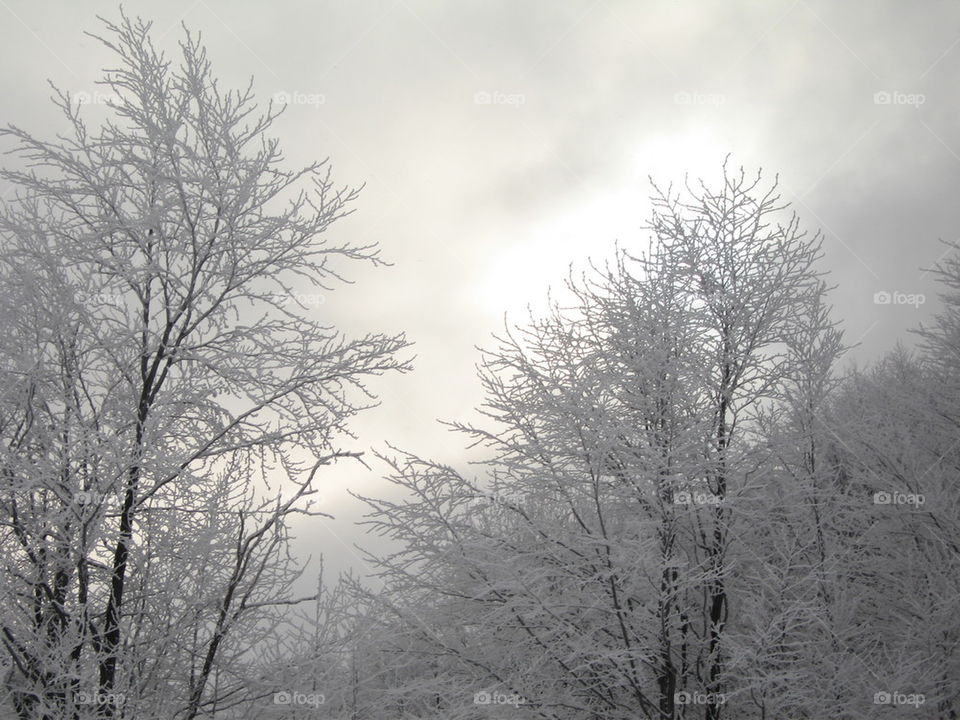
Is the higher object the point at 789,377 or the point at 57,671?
the point at 789,377

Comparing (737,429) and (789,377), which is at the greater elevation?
(789,377)

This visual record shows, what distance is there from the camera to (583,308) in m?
10.1

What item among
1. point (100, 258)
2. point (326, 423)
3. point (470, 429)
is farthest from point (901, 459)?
point (100, 258)

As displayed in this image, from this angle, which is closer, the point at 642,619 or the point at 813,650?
the point at 642,619

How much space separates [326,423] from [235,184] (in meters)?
2.53

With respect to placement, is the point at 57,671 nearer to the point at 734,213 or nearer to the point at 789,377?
the point at 789,377

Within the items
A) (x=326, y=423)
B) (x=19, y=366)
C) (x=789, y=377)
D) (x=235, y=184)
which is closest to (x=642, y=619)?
(x=326, y=423)

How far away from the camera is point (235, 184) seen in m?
6.72

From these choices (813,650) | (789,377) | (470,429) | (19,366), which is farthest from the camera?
(789,377)

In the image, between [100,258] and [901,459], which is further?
[901,459]

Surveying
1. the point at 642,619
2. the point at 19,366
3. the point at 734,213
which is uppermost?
the point at 734,213

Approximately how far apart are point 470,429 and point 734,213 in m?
5.87

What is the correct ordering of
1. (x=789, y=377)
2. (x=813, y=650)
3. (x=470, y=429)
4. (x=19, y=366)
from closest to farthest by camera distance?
(x=19, y=366) → (x=470, y=429) → (x=813, y=650) → (x=789, y=377)

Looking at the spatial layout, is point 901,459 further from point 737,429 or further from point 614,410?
point 614,410
